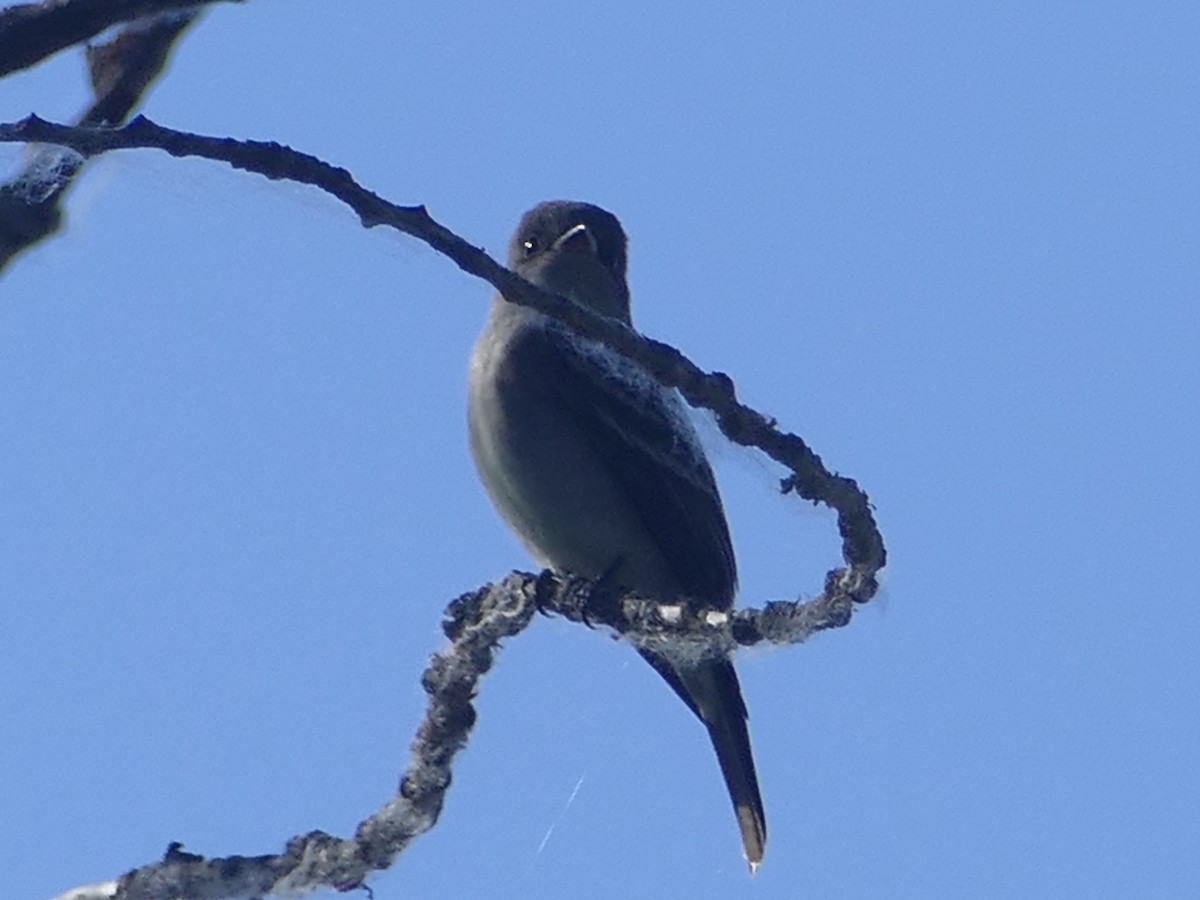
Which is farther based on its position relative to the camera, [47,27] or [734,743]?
[734,743]

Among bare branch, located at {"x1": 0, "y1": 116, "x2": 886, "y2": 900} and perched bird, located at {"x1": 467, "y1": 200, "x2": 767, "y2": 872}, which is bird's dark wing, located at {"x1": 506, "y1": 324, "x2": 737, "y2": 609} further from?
bare branch, located at {"x1": 0, "y1": 116, "x2": 886, "y2": 900}

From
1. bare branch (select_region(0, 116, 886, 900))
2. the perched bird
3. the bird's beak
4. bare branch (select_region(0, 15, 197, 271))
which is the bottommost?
bare branch (select_region(0, 116, 886, 900))

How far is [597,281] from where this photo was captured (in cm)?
669

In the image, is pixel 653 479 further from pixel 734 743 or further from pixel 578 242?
pixel 578 242

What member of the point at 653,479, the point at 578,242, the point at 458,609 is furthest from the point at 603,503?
the point at 458,609

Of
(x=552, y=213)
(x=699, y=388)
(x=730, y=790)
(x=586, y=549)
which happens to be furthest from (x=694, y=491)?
(x=699, y=388)

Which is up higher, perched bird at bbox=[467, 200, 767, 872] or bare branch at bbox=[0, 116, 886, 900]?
perched bird at bbox=[467, 200, 767, 872]

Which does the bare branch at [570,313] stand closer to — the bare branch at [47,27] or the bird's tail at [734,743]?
the bare branch at [47,27]

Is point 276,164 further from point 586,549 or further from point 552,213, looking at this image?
point 552,213

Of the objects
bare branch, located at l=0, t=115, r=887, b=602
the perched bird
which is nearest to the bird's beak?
the perched bird

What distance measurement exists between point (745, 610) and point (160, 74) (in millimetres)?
1270

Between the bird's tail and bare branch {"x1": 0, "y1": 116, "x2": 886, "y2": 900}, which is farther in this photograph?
the bird's tail

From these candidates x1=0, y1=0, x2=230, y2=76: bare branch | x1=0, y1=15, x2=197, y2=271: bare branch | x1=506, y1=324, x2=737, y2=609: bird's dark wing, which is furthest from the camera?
x1=506, y1=324, x2=737, y2=609: bird's dark wing

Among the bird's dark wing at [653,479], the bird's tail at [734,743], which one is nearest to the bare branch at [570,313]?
the bird's dark wing at [653,479]
